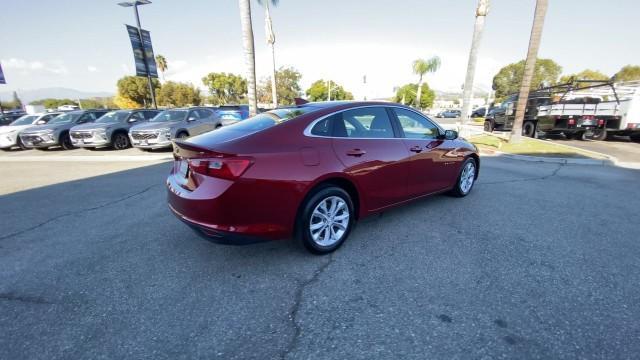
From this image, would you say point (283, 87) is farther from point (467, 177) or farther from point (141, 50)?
point (467, 177)

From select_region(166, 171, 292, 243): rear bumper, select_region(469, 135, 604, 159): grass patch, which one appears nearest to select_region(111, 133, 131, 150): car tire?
select_region(166, 171, 292, 243): rear bumper

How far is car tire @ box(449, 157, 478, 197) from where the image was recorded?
16.1ft

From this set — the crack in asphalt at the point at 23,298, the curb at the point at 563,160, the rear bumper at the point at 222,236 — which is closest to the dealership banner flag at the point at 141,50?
A: the crack in asphalt at the point at 23,298

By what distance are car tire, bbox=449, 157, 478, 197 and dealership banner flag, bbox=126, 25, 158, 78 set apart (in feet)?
63.5

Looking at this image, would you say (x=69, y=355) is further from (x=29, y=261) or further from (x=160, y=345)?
(x=29, y=261)

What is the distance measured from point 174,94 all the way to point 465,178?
201 ft

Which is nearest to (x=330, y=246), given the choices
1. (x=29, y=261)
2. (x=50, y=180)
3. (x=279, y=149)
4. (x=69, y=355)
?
(x=279, y=149)

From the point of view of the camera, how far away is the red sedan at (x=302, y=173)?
2582mm

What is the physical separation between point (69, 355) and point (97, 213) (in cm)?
332

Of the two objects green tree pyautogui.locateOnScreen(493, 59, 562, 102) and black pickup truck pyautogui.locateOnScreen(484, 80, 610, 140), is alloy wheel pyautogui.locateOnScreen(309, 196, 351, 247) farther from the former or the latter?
green tree pyautogui.locateOnScreen(493, 59, 562, 102)

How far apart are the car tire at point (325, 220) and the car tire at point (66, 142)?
1413 cm

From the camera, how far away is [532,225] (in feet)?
12.9

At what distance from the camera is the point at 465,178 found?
5.06 metres

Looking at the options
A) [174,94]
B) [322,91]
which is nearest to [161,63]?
[174,94]
